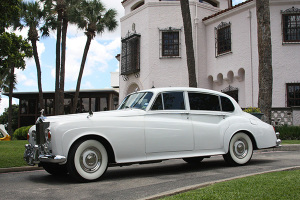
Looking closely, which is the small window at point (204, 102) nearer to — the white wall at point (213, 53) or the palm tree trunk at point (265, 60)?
the palm tree trunk at point (265, 60)

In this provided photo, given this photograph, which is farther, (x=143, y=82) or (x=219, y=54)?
(x=143, y=82)

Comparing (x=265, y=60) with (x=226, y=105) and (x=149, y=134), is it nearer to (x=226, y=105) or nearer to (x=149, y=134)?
(x=226, y=105)

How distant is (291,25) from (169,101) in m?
14.3

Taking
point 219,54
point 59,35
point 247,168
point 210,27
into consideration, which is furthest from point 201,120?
point 59,35

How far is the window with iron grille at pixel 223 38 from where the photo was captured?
21.5 metres

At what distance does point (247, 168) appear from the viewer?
7.55m

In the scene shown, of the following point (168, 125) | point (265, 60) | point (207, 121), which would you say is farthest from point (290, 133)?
point (168, 125)

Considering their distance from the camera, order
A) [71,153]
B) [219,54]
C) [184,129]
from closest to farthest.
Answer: [71,153]
[184,129]
[219,54]

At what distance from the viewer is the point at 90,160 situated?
21.0 feet

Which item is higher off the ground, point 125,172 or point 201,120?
point 201,120

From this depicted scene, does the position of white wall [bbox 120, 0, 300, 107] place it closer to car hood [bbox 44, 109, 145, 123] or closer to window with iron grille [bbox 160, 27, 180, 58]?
window with iron grille [bbox 160, 27, 180, 58]

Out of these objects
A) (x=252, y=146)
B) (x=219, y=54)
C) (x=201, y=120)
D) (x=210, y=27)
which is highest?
(x=210, y=27)

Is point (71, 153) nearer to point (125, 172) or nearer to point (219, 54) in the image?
point (125, 172)

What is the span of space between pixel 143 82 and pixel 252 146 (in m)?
15.8
